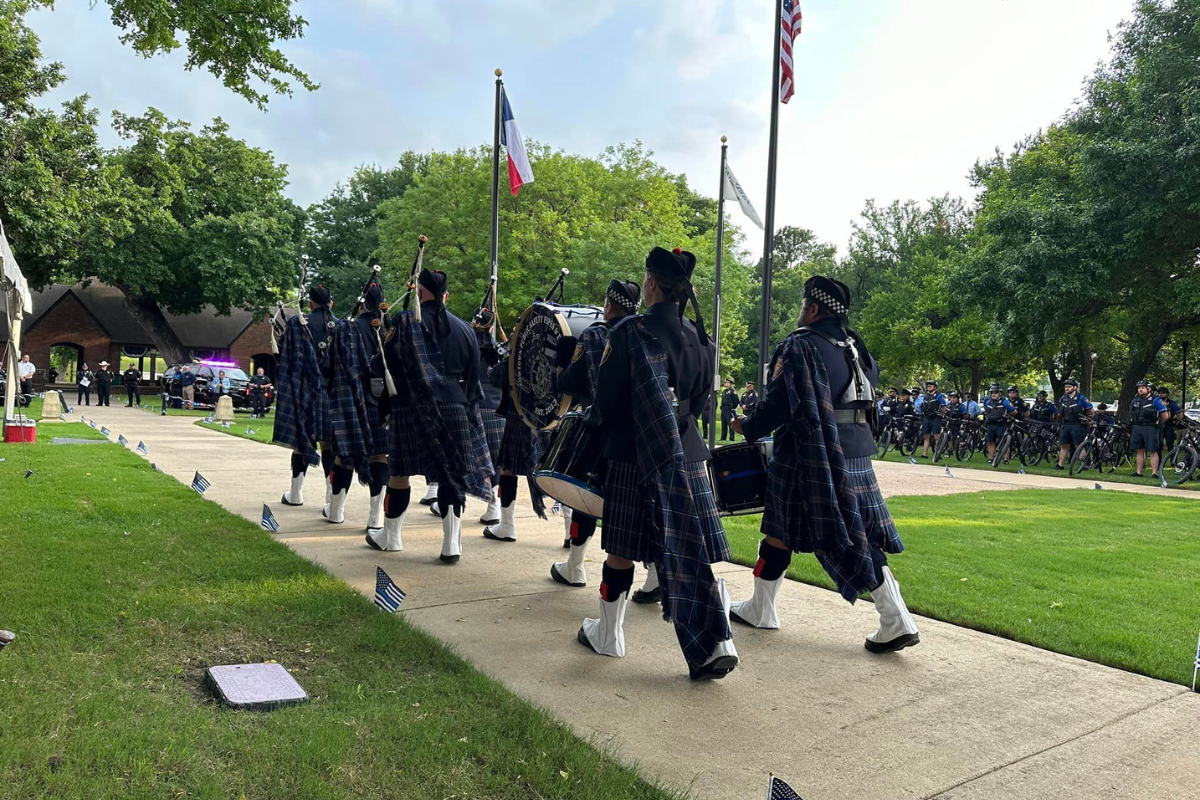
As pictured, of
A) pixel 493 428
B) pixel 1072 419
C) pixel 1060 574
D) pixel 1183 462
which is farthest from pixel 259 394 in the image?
pixel 1060 574

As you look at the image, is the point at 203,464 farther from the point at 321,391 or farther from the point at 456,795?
the point at 456,795

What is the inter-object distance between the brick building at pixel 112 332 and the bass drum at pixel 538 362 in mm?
33760

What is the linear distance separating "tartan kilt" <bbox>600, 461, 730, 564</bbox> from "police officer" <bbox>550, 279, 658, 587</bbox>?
49cm

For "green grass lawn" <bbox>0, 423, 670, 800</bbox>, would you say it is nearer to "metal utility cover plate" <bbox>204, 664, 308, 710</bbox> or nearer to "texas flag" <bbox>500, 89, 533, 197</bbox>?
"metal utility cover plate" <bbox>204, 664, 308, 710</bbox>

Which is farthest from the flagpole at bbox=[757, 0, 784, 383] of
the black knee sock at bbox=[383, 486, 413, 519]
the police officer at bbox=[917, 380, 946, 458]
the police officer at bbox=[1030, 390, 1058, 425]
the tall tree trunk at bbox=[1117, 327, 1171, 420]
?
the tall tree trunk at bbox=[1117, 327, 1171, 420]

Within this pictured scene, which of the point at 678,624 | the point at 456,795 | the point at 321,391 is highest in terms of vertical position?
the point at 321,391

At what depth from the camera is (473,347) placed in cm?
605

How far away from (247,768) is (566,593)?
268 cm

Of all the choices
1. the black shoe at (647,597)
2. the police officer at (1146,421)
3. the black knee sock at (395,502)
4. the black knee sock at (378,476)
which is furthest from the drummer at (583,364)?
the police officer at (1146,421)

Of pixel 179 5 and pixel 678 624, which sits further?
pixel 179 5

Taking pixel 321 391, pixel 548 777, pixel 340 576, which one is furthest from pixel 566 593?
pixel 321 391

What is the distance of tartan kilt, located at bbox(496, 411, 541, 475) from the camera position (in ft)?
20.9

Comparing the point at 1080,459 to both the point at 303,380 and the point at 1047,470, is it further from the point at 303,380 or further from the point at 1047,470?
the point at 303,380

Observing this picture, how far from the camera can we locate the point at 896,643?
163 inches
